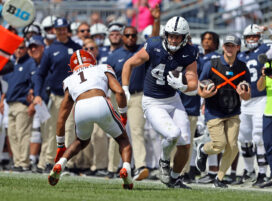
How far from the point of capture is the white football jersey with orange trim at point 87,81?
9875mm

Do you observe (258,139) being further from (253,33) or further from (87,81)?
(87,81)

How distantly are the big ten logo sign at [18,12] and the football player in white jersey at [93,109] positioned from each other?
3.13 m

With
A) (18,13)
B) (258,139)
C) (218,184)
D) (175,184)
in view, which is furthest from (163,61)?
(18,13)

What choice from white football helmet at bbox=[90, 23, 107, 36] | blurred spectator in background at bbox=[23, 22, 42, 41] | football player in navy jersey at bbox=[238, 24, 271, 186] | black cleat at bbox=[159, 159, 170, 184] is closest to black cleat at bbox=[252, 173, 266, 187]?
football player in navy jersey at bbox=[238, 24, 271, 186]

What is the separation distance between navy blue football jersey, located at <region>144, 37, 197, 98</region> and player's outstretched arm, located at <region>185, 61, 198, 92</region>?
0.06 meters

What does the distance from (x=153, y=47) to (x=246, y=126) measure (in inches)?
140

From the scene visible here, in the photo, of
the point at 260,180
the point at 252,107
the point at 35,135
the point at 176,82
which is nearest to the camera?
the point at 176,82

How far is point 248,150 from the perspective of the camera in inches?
534

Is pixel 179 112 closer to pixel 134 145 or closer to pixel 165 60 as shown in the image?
pixel 165 60

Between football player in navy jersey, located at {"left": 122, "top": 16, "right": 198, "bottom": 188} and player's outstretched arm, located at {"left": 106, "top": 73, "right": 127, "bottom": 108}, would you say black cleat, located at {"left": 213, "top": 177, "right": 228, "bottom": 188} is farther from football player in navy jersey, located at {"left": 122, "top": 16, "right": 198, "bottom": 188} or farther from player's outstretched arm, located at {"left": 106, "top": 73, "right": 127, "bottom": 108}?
player's outstretched arm, located at {"left": 106, "top": 73, "right": 127, "bottom": 108}

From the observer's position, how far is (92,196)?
8875 millimetres

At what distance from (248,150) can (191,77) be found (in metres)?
3.29

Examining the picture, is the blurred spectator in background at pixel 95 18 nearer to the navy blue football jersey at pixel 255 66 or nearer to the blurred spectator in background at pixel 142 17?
the blurred spectator in background at pixel 142 17

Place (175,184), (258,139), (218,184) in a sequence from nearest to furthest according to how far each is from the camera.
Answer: (175,184)
(218,184)
(258,139)
